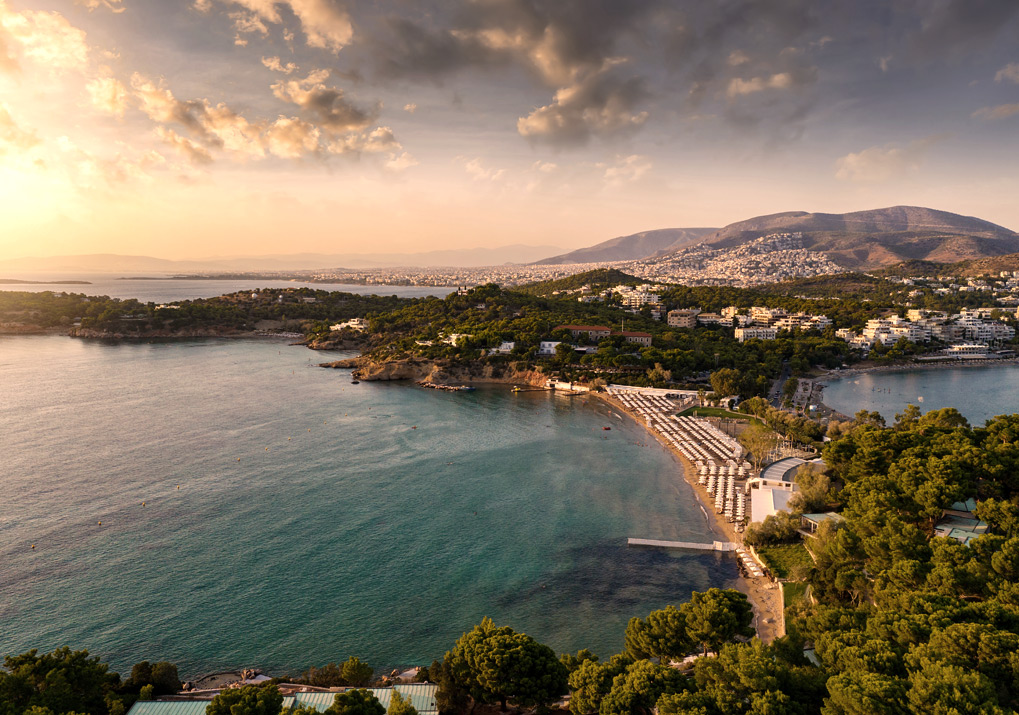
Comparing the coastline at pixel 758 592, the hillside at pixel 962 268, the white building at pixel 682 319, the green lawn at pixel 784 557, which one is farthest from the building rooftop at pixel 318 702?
the hillside at pixel 962 268

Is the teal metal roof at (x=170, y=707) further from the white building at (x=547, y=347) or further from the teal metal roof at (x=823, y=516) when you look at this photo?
the white building at (x=547, y=347)

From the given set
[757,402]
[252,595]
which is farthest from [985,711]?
[757,402]

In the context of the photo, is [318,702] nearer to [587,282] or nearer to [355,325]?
[355,325]

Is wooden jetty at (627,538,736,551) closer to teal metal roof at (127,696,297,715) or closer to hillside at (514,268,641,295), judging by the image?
teal metal roof at (127,696,297,715)

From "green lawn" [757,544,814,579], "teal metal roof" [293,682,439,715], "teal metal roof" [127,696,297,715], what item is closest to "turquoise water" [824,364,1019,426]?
"green lawn" [757,544,814,579]

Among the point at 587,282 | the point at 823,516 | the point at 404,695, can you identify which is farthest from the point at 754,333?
the point at 404,695

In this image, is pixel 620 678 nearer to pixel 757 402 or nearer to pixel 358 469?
pixel 358 469
